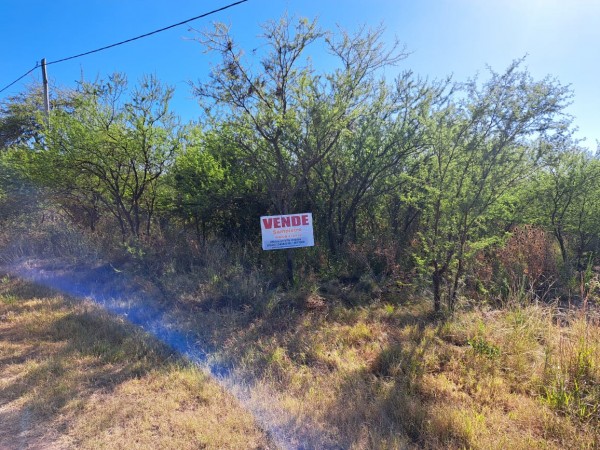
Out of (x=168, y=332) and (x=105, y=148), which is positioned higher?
(x=105, y=148)

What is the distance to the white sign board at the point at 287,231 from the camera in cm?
555

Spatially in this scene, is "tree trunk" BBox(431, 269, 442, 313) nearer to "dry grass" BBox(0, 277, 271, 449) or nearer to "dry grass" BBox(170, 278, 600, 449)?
"dry grass" BBox(170, 278, 600, 449)

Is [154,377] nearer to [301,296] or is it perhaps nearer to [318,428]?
[318,428]

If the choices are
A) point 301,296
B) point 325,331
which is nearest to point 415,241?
point 301,296

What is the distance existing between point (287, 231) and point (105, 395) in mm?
3306

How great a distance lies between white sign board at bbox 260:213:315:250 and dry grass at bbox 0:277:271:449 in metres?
2.27

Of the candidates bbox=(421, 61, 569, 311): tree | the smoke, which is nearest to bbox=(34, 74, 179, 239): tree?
the smoke

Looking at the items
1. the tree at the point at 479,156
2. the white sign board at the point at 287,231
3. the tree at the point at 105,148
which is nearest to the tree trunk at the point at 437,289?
the tree at the point at 479,156

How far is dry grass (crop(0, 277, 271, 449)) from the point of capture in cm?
251

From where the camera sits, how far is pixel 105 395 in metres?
3.04

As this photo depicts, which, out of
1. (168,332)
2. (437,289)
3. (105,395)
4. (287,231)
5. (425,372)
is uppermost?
(287,231)

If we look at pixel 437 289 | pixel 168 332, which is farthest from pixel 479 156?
pixel 168 332

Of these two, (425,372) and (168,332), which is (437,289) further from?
(168,332)

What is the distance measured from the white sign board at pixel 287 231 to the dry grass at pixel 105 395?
227 centimetres
